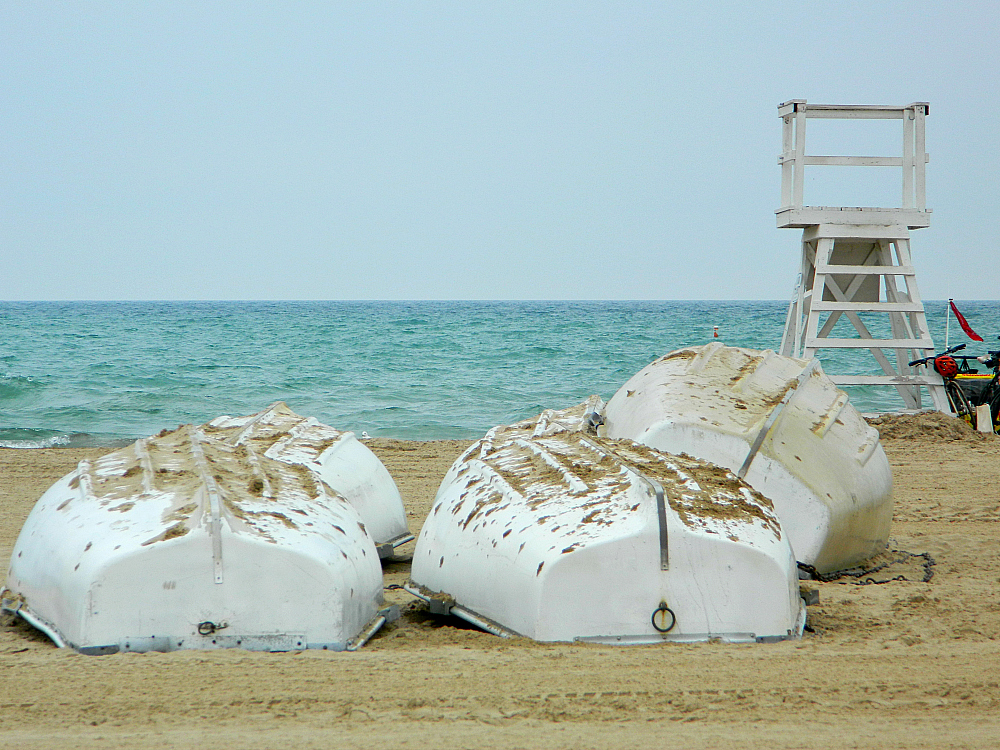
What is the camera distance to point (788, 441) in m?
4.52

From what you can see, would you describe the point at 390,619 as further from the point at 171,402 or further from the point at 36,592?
the point at 171,402

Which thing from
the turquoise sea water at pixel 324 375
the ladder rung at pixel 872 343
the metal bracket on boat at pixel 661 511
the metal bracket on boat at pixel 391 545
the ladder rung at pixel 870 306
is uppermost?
the ladder rung at pixel 870 306

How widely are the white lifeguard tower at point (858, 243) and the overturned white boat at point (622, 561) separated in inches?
226

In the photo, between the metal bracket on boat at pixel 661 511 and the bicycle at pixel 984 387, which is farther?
the bicycle at pixel 984 387

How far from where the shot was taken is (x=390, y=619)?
371cm

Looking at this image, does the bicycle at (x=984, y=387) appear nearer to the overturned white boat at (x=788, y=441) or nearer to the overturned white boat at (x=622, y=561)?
the overturned white boat at (x=788, y=441)

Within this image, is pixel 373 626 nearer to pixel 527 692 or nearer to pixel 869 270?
pixel 527 692

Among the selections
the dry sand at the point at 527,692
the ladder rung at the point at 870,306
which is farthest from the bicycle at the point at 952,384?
the dry sand at the point at 527,692

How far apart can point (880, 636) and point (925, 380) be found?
6966 millimetres

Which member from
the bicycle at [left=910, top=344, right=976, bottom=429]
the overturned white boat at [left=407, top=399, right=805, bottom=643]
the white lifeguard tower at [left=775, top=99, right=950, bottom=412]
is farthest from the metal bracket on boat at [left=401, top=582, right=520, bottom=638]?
the bicycle at [left=910, top=344, right=976, bottom=429]

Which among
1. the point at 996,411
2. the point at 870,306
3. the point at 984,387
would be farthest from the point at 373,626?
the point at 984,387

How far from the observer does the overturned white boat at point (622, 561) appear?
321 cm

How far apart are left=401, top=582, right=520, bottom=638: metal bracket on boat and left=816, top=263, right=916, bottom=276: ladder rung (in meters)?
6.54

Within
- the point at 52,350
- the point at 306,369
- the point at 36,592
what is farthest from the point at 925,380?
the point at 52,350
